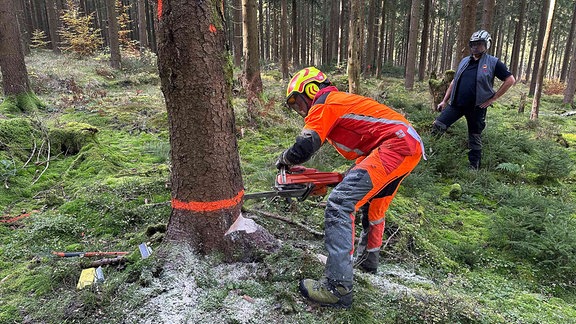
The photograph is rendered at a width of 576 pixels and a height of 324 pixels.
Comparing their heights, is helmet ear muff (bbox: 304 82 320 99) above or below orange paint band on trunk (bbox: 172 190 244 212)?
above

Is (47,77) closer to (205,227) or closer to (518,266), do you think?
(205,227)

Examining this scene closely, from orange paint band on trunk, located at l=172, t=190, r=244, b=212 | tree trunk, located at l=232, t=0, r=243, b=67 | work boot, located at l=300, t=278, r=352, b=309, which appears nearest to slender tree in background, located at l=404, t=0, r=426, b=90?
tree trunk, located at l=232, t=0, r=243, b=67

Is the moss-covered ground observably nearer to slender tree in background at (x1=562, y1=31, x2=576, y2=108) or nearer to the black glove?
the black glove

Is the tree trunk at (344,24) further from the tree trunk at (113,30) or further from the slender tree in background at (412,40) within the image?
the tree trunk at (113,30)

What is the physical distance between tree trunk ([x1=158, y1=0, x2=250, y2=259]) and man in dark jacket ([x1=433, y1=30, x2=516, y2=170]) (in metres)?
4.79

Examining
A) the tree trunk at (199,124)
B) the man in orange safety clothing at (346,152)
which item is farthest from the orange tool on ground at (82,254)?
the man in orange safety clothing at (346,152)

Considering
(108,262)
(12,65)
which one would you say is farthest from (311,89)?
(12,65)

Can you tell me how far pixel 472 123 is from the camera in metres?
6.21

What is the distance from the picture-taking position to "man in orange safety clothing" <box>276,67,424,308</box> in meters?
2.65

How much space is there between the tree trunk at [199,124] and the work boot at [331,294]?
0.78 m

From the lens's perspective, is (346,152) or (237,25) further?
(237,25)

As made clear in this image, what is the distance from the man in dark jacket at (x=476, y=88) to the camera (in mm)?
5781

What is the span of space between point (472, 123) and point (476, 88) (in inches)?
25.2

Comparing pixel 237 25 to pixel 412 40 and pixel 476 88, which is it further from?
pixel 476 88
